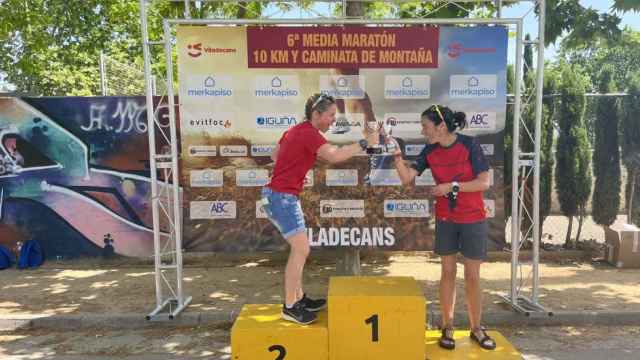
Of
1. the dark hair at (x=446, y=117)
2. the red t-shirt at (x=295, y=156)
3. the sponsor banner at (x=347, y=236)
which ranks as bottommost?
the sponsor banner at (x=347, y=236)

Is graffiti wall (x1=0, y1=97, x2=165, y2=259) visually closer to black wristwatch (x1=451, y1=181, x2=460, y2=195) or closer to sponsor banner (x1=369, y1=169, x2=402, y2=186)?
sponsor banner (x1=369, y1=169, x2=402, y2=186)

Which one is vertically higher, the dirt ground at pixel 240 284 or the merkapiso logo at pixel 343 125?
the merkapiso logo at pixel 343 125

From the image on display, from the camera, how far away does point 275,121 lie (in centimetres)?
571

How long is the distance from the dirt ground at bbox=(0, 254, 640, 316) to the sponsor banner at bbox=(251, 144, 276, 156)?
6.10 ft

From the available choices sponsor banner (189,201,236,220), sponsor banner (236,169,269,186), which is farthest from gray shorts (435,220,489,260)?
sponsor banner (189,201,236,220)

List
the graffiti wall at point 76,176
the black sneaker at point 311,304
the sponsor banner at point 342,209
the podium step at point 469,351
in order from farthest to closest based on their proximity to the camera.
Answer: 1. the graffiti wall at point 76,176
2. the sponsor banner at point 342,209
3. the black sneaker at point 311,304
4. the podium step at point 469,351

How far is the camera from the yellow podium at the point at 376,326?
12.7 feet

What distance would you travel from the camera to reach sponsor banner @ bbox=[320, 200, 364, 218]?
588cm

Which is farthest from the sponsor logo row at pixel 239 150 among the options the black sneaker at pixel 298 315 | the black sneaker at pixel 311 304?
the black sneaker at pixel 298 315

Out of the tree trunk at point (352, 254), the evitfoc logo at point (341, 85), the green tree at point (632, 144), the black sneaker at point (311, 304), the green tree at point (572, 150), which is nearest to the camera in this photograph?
the black sneaker at point (311, 304)

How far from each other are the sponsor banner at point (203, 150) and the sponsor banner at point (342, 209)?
1438 mm

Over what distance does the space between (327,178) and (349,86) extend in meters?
1.14

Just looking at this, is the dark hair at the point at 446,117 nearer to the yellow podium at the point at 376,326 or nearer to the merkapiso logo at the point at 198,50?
the yellow podium at the point at 376,326

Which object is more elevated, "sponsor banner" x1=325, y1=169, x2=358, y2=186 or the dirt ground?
"sponsor banner" x1=325, y1=169, x2=358, y2=186
